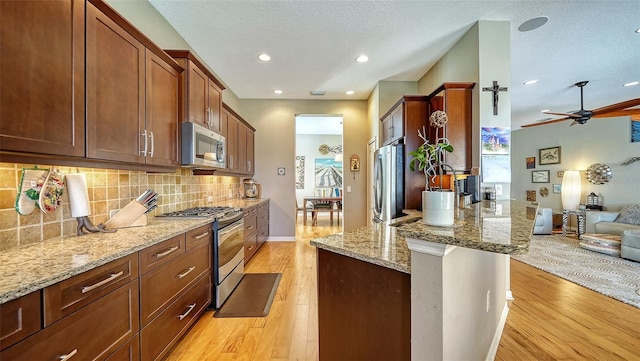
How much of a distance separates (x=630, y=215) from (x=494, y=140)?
4.32m

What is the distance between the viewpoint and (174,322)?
5.53 ft

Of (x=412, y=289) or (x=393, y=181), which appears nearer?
(x=412, y=289)

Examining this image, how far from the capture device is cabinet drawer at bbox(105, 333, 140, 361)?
1.21 m

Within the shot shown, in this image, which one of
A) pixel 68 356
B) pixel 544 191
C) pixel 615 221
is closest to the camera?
pixel 68 356

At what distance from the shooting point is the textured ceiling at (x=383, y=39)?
7.55 feet

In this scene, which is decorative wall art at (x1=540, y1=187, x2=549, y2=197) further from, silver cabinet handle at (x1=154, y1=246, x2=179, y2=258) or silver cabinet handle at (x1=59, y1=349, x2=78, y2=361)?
silver cabinet handle at (x1=59, y1=349, x2=78, y2=361)

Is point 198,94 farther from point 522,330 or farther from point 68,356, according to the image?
point 522,330

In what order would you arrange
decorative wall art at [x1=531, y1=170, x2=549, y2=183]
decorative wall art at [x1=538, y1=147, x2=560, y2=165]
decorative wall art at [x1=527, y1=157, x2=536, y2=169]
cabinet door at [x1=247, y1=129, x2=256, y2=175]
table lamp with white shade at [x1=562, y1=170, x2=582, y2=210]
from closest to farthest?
cabinet door at [x1=247, y1=129, x2=256, y2=175] → table lamp with white shade at [x1=562, y1=170, x2=582, y2=210] → decorative wall art at [x1=538, y1=147, x2=560, y2=165] → decorative wall art at [x1=531, y1=170, x2=549, y2=183] → decorative wall art at [x1=527, y1=157, x2=536, y2=169]

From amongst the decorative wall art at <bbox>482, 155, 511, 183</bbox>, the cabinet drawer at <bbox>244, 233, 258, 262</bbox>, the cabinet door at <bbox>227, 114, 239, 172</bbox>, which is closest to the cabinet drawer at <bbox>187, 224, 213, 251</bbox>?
the cabinet drawer at <bbox>244, 233, 258, 262</bbox>

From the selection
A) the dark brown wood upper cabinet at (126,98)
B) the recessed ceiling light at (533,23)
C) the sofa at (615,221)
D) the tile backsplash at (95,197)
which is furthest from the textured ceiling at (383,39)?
the sofa at (615,221)

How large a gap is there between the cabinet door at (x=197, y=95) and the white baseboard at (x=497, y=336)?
9.99 ft

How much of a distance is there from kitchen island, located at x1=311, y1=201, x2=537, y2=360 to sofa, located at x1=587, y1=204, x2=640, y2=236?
4717mm

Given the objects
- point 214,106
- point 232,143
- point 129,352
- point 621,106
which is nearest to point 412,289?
point 129,352

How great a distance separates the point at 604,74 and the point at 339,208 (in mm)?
5432
